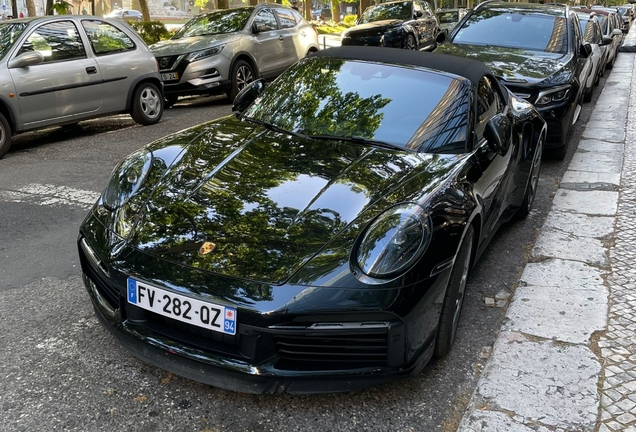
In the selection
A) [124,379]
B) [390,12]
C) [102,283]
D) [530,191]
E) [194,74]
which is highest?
[390,12]

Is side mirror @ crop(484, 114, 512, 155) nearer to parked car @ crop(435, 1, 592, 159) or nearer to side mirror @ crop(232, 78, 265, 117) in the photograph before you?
side mirror @ crop(232, 78, 265, 117)

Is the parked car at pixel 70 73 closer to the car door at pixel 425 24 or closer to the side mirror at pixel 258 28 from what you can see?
the side mirror at pixel 258 28

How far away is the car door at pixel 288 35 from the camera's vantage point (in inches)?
463

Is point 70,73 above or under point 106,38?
under

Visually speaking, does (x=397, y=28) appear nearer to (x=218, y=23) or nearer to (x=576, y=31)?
(x=218, y=23)

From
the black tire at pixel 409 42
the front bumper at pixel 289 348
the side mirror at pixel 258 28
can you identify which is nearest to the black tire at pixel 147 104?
the side mirror at pixel 258 28

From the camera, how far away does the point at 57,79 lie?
7332mm

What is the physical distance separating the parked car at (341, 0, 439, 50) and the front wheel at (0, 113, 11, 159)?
30.1ft

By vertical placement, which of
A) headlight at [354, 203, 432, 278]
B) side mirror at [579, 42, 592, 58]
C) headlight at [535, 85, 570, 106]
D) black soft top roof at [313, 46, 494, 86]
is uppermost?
black soft top roof at [313, 46, 494, 86]

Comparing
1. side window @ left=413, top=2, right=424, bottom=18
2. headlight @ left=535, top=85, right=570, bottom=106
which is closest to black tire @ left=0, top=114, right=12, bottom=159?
headlight @ left=535, top=85, right=570, bottom=106

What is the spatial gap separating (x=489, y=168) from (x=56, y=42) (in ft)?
20.0

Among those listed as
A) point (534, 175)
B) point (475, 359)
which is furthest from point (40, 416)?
point (534, 175)

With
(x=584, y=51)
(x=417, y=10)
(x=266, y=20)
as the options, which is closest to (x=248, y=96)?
(x=584, y=51)

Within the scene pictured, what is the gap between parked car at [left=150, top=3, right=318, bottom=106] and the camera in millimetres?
10133
